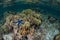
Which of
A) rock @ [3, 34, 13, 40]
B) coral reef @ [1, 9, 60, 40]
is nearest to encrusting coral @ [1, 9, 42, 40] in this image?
coral reef @ [1, 9, 60, 40]

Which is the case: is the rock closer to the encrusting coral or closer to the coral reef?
the coral reef

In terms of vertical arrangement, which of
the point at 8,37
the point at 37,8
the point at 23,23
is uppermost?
the point at 23,23

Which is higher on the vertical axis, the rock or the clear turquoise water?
the clear turquoise water

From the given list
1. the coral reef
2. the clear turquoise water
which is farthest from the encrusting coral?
the clear turquoise water

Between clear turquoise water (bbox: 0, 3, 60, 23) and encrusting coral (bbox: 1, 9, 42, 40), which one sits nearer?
encrusting coral (bbox: 1, 9, 42, 40)

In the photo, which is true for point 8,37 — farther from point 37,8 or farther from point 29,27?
point 37,8

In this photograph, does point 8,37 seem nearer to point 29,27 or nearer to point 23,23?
point 23,23

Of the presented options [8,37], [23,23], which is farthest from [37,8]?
[8,37]

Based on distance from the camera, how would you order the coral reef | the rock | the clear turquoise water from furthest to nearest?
the clear turquoise water → the rock → the coral reef

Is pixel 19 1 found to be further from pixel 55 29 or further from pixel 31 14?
pixel 55 29

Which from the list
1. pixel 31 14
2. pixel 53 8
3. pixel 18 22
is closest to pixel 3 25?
pixel 18 22

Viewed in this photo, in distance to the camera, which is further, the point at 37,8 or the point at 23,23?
the point at 37,8

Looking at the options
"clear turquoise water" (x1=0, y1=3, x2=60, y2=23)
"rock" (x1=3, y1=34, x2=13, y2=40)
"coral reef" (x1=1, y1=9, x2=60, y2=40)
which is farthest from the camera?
"clear turquoise water" (x1=0, y1=3, x2=60, y2=23)

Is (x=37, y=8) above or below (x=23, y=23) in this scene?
below
